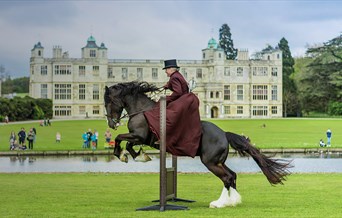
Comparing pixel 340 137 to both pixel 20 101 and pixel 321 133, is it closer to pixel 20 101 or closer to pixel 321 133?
pixel 321 133

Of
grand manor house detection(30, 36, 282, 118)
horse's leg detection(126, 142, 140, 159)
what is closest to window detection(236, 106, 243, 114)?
grand manor house detection(30, 36, 282, 118)

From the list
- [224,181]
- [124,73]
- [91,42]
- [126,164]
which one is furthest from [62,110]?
[224,181]

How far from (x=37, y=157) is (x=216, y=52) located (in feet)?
206

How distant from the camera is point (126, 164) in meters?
26.2

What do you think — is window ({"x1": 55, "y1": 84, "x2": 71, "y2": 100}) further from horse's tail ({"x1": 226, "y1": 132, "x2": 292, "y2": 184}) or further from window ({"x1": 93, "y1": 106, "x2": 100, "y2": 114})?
horse's tail ({"x1": 226, "y1": 132, "x2": 292, "y2": 184})

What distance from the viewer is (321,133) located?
4628 centimetres

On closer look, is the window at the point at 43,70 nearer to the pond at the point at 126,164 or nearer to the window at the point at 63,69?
the window at the point at 63,69

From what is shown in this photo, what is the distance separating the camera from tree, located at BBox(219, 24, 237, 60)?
10474cm

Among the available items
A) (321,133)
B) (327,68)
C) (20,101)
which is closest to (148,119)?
(321,133)

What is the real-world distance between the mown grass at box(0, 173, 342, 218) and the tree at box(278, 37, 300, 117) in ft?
257

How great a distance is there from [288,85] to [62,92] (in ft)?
106

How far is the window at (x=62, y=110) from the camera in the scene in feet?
288

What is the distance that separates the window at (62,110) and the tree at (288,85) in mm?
30173

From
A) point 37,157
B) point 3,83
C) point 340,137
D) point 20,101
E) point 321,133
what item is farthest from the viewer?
point 3,83
